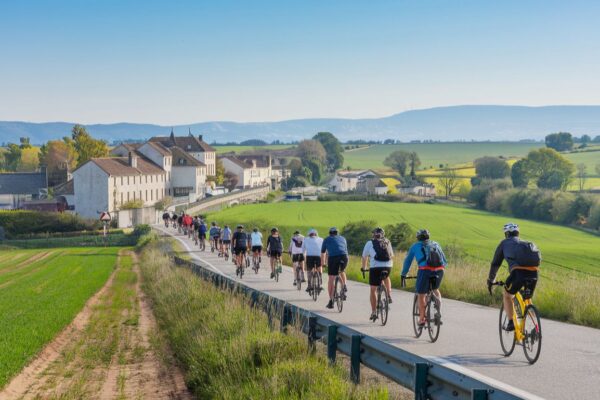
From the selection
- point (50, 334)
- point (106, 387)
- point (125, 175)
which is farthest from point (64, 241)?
point (106, 387)

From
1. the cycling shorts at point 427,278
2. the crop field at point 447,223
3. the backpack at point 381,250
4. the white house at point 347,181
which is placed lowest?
the crop field at point 447,223

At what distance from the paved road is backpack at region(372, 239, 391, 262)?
4.27 ft

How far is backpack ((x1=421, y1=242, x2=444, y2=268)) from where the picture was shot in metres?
12.8

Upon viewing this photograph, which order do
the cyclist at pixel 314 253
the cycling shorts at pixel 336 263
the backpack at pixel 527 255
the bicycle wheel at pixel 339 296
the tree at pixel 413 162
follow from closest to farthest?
the backpack at pixel 527 255
the cycling shorts at pixel 336 263
the bicycle wheel at pixel 339 296
the cyclist at pixel 314 253
the tree at pixel 413 162

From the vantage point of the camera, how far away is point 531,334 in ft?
35.4

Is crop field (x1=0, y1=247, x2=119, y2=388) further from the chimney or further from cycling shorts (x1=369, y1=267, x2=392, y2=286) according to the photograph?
the chimney

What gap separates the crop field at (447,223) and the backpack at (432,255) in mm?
39175

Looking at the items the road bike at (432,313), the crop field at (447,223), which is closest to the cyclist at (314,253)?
the road bike at (432,313)

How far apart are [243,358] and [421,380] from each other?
348 centimetres

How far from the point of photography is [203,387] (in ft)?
35.1

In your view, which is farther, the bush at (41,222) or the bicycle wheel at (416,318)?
the bush at (41,222)

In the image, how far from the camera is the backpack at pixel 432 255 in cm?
1280

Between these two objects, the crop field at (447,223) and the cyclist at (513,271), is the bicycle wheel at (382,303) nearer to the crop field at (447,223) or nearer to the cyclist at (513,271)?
the cyclist at (513,271)

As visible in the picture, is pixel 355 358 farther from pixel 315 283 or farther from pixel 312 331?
pixel 315 283
